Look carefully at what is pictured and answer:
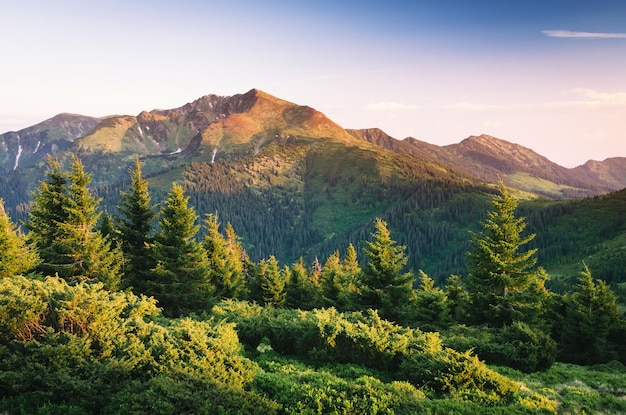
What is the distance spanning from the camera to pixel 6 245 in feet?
81.7

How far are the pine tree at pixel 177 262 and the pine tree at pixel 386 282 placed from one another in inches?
629

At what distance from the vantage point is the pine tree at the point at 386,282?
33562 mm

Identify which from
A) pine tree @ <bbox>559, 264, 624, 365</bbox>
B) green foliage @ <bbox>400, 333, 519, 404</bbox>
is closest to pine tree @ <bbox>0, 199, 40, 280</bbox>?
green foliage @ <bbox>400, 333, 519, 404</bbox>

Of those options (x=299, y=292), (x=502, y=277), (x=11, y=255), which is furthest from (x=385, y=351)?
(x=299, y=292)

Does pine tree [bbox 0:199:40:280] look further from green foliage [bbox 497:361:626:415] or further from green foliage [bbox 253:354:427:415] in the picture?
green foliage [bbox 497:361:626:415]

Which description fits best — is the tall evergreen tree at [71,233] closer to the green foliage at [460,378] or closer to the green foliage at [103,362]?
the green foliage at [103,362]

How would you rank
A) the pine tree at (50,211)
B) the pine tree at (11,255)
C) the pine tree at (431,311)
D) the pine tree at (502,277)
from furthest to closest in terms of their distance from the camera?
the pine tree at (431,311) → the pine tree at (50,211) → the pine tree at (502,277) → the pine tree at (11,255)

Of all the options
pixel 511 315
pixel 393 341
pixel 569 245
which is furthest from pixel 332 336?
pixel 569 245

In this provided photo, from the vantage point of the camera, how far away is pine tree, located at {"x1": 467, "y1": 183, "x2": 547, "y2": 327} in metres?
28.3

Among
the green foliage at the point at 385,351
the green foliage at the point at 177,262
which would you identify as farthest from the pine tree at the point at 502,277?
the green foliage at the point at 177,262

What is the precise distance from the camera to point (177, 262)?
32.8 metres

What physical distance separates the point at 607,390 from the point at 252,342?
58.7ft

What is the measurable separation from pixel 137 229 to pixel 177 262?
660cm

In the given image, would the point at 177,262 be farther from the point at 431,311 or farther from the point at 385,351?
the point at 431,311
